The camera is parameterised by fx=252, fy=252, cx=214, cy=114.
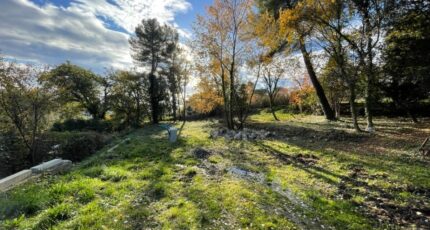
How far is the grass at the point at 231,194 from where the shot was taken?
14.6ft

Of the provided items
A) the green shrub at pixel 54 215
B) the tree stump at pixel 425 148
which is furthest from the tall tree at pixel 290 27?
the green shrub at pixel 54 215

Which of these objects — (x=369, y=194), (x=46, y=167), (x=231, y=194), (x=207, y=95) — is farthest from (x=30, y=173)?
(x=207, y=95)

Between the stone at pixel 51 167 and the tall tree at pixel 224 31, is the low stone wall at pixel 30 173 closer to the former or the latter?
the stone at pixel 51 167

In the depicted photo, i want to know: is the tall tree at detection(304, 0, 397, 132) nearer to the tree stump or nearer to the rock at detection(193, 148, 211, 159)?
the tree stump

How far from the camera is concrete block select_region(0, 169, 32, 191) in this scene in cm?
604

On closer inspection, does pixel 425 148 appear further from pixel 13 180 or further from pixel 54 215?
pixel 13 180

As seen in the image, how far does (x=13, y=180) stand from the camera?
21.0 feet

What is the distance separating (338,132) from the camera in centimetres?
1249

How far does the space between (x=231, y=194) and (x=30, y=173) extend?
5.78 metres

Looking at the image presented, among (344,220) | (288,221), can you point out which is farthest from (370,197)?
(288,221)

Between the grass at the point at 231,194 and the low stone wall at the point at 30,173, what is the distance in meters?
0.53

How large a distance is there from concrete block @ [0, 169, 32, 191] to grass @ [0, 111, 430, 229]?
1.56 ft

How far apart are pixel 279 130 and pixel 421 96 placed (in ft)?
25.5

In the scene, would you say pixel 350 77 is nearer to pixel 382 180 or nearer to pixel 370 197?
pixel 382 180
